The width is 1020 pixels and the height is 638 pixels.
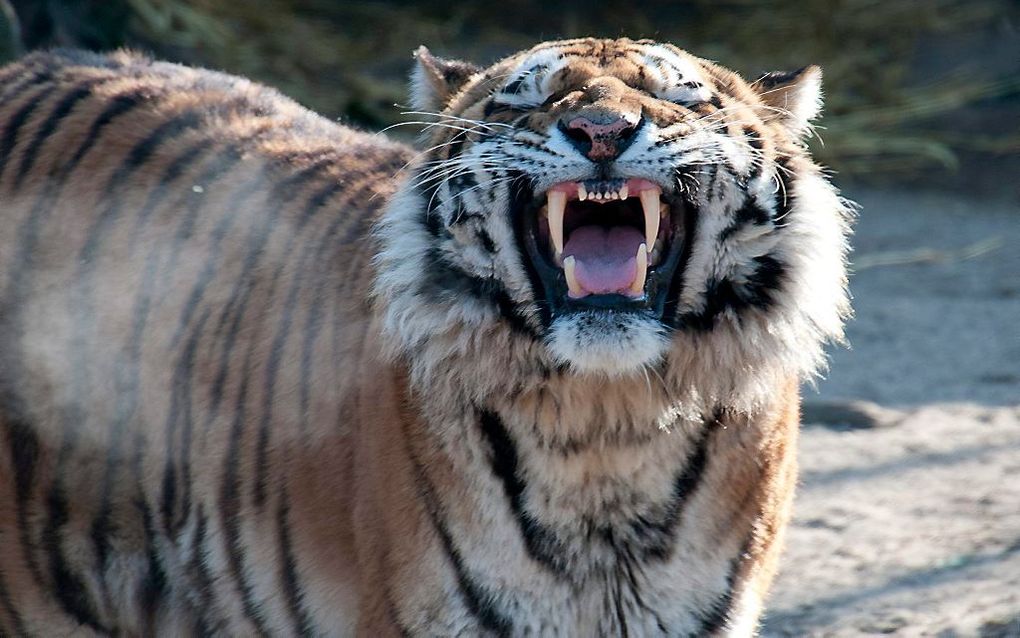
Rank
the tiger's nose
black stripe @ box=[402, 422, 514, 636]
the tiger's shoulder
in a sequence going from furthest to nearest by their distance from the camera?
the tiger's shoulder → black stripe @ box=[402, 422, 514, 636] → the tiger's nose

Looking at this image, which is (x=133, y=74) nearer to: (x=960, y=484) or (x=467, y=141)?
(x=467, y=141)

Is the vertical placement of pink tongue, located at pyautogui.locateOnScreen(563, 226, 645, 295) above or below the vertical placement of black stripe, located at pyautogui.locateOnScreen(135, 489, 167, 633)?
above

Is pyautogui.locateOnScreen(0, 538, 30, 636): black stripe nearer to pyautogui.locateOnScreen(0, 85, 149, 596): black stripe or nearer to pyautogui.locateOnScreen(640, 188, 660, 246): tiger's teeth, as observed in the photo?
pyautogui.locateOnScreen(0, 85, 149, 596): black stripe

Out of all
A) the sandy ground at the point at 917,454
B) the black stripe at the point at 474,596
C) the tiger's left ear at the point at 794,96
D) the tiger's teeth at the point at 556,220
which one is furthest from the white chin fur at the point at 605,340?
the sandy ground at the point at 917,454

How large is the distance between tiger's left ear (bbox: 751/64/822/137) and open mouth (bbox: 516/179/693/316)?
13.2 inches

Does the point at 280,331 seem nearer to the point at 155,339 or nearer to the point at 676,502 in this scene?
the point at 155,339

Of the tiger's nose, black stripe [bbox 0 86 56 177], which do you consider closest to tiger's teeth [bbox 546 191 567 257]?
the tiger's nose

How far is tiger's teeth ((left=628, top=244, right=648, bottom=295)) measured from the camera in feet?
6.89

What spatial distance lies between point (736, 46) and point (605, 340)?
17.4 feet

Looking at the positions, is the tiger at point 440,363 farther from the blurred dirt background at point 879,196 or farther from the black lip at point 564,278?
the blurred dirt background at point 879,196

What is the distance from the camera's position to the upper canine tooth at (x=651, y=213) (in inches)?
83.7

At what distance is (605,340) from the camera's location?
6.86ft

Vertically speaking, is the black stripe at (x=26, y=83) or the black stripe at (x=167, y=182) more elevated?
the black stripe at (x=26, y=83)

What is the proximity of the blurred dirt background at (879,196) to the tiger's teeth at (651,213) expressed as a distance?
3.67ft
